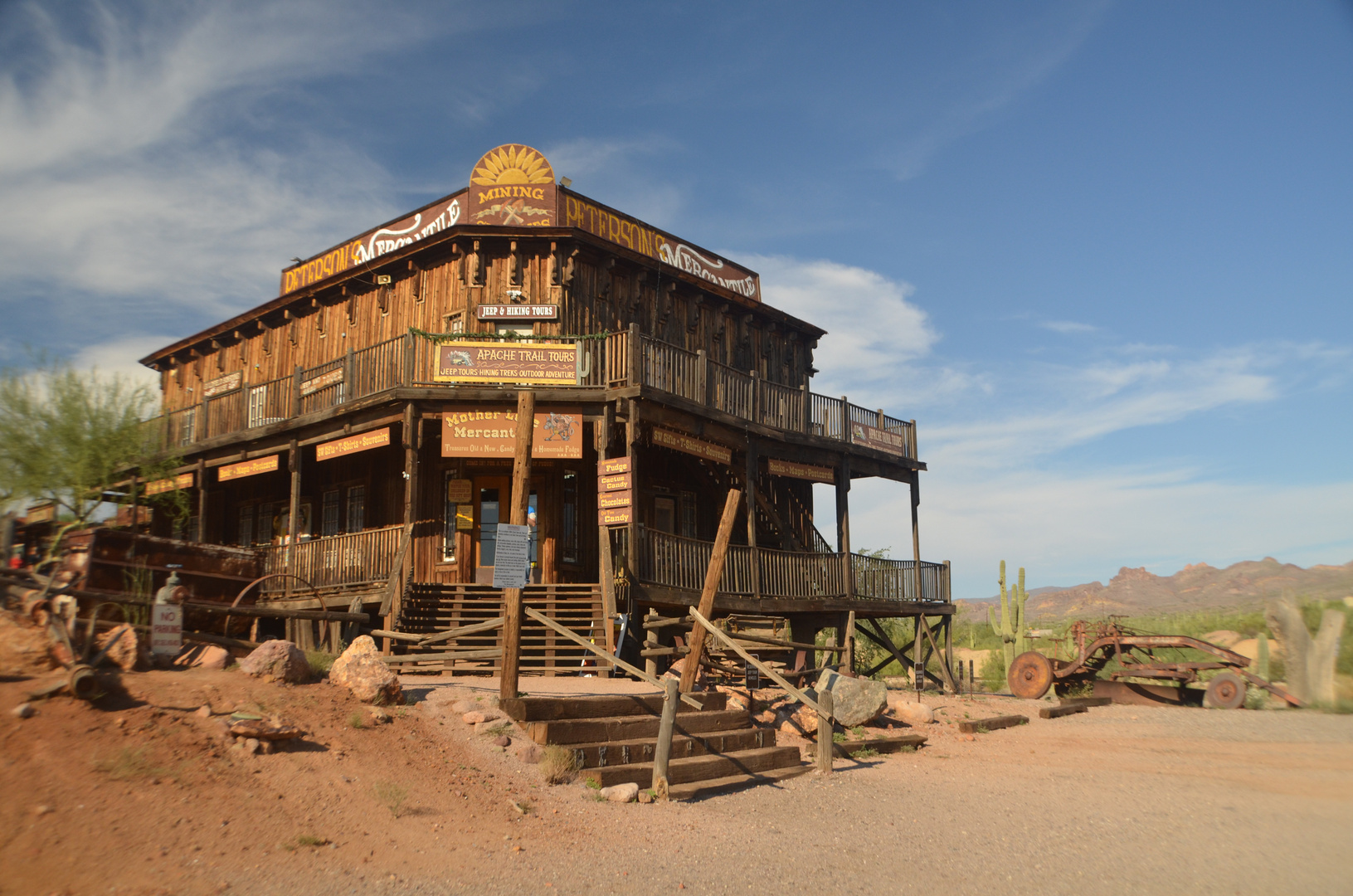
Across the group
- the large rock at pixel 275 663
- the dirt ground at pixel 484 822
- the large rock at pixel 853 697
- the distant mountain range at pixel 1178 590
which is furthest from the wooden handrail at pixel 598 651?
the distant mountain range at pixel 1178 590

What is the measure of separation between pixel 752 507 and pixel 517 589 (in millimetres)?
9538

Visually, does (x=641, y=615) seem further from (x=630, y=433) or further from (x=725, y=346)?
(x=725, y=346)

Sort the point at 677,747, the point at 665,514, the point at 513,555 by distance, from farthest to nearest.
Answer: the point at 665,514 → the point at 677,747 → the point at 513,555

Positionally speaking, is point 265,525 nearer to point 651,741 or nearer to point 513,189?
point 513,189

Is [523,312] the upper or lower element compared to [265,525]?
upper

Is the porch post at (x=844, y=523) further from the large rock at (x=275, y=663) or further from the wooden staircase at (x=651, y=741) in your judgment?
the large rock at (x=275, y=663)

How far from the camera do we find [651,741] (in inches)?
381

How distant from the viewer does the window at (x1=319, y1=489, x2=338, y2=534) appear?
2114cm

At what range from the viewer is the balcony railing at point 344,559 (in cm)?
1684

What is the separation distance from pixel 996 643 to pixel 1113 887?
3778cm

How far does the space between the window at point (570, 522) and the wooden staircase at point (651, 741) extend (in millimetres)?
8064

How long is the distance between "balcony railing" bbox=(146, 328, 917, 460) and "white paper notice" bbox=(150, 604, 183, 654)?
29.4ft

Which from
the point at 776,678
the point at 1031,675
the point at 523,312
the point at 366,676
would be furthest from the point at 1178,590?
the point at 366,676

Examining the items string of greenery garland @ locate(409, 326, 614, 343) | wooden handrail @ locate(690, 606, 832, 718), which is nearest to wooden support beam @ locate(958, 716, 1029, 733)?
wooden handrail @ locate(690, 606, 832, 718)
